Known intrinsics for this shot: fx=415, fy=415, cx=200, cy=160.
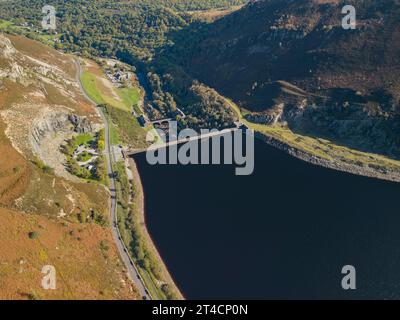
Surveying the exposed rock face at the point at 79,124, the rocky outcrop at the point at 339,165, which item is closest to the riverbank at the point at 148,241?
the exposed rock face at the point at 79,124

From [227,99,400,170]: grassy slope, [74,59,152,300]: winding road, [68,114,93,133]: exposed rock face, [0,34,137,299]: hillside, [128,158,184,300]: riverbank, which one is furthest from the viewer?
[68,114,93,133]: exposed rock face

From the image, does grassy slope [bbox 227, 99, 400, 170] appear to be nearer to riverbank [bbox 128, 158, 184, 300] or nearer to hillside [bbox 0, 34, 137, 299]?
riverbank [bbox 128, 158, 184, 300]

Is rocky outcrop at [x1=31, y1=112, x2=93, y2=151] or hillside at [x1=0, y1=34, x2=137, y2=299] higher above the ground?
rocky outcrop at [x1=31, y1=112, x2=93, y2=151]

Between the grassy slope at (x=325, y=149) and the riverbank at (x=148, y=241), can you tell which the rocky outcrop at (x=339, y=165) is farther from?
the riverbank at (x=148, y=241)

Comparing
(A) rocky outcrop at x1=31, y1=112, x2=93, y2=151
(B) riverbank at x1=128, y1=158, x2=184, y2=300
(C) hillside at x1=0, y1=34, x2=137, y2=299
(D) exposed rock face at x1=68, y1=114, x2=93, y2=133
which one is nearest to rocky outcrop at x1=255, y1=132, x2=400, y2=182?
(B) riverbank at x1=128, y1=158, x2=184, y2=300

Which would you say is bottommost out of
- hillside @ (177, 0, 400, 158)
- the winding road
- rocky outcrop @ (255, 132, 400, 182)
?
the winding road

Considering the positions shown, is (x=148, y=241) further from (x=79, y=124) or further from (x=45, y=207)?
(x=79, y=124)

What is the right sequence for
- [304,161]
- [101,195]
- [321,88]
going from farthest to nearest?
[321,88], [304,161], [101,195]
